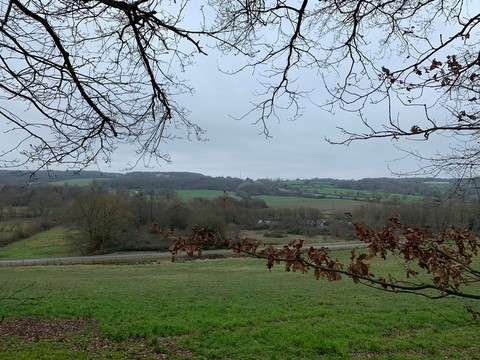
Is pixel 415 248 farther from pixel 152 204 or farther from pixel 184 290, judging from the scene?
pixel 152 204

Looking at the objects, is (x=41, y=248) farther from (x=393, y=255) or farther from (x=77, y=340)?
(x=393, y=255)

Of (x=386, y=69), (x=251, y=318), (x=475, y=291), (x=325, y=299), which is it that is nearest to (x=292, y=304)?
(x=325, y=299)

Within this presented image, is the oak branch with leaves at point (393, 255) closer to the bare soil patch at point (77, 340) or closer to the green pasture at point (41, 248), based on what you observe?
the bare soil patch at point (77, 340)

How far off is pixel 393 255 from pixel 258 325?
7441 mm

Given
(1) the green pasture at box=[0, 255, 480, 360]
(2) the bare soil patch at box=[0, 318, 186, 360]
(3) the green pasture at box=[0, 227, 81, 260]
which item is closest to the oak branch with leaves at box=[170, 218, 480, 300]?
(1) the green pasture at box=[0, 255, 480, 360]

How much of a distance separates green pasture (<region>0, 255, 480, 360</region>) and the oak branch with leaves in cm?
348

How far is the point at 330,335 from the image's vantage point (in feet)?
28.5

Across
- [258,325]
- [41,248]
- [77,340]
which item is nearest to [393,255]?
[258,325]

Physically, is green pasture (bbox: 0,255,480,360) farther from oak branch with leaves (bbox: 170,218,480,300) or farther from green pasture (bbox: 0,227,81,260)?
green pasture (bbox: 0,227,81,260)

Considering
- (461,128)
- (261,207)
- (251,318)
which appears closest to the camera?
(461,128)

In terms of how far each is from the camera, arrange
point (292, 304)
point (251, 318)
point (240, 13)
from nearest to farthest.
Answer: point (240, 13), point (251, 318), point (292, 304)

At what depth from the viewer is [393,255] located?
106 inches

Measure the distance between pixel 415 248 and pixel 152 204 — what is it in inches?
1902

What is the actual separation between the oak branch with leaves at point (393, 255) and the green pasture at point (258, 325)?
137 inches
